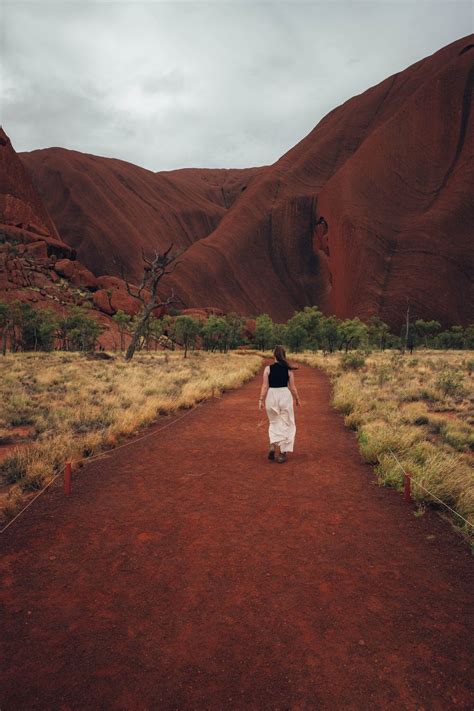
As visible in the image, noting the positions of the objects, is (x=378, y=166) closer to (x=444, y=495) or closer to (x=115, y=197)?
(x=115, y=197)

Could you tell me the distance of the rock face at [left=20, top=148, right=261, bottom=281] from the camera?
101438 millimetres

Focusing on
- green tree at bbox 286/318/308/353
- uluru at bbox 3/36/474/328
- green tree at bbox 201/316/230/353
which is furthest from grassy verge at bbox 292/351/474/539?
uluru at bbox 3/36/474/328

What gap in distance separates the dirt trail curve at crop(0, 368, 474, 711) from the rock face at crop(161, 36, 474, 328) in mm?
80392

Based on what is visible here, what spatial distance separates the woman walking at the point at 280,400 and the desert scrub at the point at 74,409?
3720 mm

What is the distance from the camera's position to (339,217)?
93.2 m

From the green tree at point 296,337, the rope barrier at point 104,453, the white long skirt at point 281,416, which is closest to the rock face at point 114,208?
the green tree at point 296,337

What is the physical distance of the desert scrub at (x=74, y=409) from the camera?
7.23 m

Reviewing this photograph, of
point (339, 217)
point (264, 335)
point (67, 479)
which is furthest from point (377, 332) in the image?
point (67, 479)

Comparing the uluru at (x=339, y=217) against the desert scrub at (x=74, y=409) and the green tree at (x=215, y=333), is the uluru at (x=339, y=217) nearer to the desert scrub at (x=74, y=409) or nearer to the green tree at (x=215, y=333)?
the green tree at (x=215, y=333)

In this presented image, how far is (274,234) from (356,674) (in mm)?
113268

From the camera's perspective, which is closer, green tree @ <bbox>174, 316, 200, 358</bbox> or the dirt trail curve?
the dirt trail curve

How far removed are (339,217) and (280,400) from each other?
93901 mm

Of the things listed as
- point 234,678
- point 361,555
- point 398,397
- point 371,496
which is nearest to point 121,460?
point 371,496

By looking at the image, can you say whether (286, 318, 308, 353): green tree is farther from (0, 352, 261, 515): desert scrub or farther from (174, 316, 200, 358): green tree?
(0, 352, 261, 515): desert scrub
